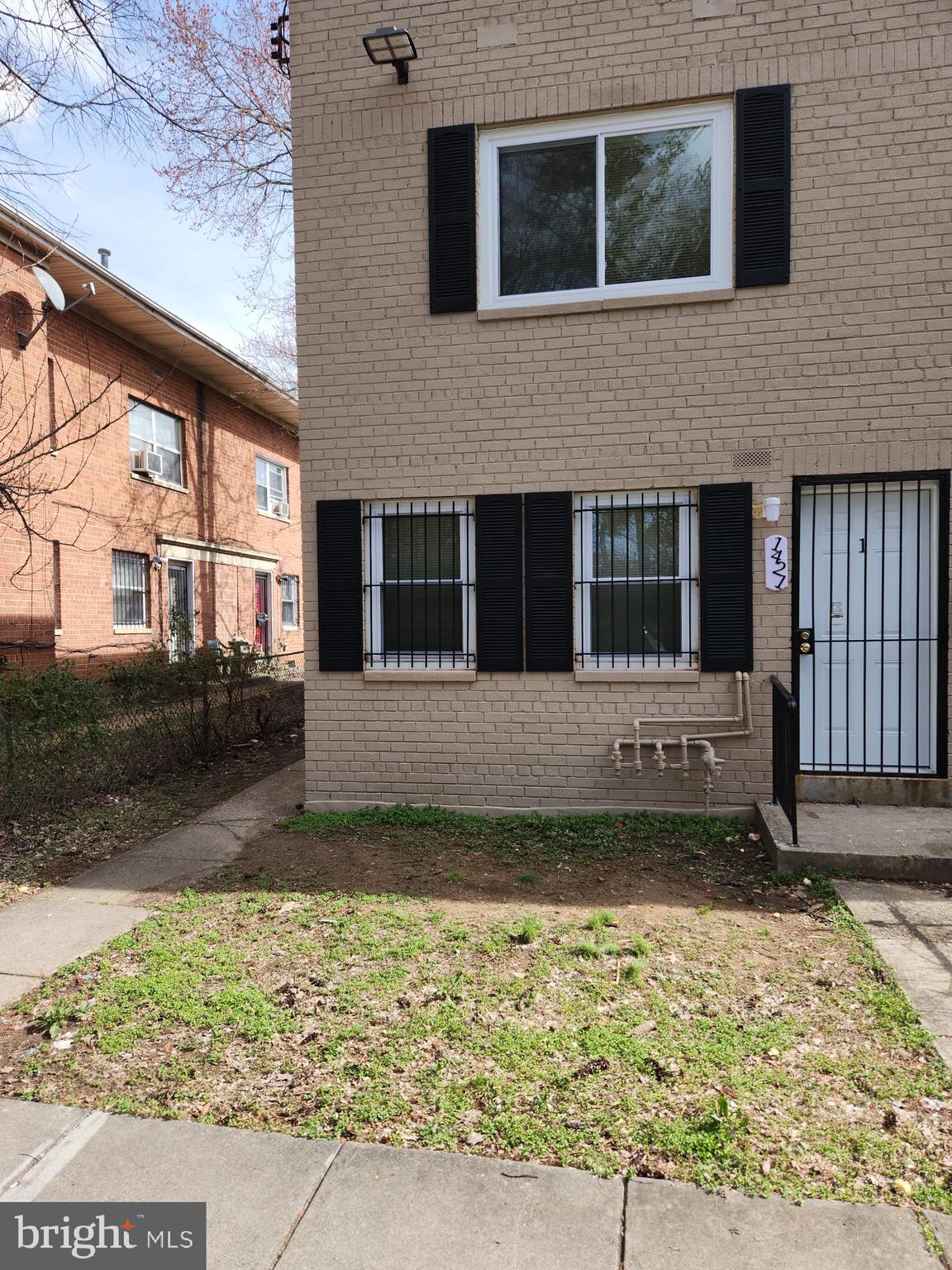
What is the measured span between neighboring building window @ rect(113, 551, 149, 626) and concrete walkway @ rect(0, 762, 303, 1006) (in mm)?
7087

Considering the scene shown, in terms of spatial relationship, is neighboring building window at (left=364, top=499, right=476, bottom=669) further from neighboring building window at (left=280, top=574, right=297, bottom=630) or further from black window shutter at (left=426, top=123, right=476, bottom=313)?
neighboring building window at (left=280, top=574, right=297, bottom=630)

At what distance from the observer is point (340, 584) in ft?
21.5

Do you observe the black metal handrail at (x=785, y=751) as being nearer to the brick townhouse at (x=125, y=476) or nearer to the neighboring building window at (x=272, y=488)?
the brick townhouse at (x=125, y=476)

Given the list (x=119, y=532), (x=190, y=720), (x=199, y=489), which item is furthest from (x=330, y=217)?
(x=199, y=489)

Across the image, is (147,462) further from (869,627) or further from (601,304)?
(869,627)

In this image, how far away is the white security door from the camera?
19.5 ft

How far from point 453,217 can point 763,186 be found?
2305 millimetres

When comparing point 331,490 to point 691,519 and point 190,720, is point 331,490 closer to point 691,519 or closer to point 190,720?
point 691,519

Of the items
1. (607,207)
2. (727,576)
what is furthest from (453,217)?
(727,576)

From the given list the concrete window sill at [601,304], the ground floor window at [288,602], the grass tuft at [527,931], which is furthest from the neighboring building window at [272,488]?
the grass tuft at [527,931]

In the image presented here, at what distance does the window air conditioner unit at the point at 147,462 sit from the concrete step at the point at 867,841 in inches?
443

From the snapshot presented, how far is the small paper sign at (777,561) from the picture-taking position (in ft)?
19.3

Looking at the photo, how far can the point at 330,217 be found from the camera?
6.51 meters

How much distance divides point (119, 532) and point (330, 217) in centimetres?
786
